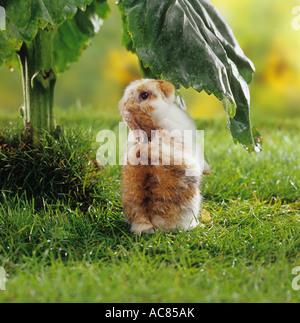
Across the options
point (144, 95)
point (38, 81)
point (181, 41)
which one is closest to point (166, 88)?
point (144, 95)

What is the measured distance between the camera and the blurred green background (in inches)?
205

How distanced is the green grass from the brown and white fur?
2.7 inches

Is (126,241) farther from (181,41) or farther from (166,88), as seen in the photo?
(181,41)

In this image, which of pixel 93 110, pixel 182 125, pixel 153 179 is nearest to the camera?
pixel 153 179

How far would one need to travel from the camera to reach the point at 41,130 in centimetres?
196

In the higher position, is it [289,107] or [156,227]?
[289,107]

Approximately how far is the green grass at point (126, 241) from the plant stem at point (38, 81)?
3.2 inches

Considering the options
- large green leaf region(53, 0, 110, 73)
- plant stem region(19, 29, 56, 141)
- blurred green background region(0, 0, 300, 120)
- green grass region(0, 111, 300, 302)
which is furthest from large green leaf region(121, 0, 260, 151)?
blurred green background region(0, 0, 300, 120)

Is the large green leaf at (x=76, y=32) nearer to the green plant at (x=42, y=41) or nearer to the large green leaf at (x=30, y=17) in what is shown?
the green plant at (x=42, y=41)

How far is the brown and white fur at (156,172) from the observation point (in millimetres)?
1554

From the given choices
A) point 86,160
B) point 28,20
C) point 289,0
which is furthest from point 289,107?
point 28,20

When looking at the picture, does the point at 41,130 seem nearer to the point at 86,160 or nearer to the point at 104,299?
the point at 86,160

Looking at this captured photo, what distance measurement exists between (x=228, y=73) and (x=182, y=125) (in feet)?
0.79

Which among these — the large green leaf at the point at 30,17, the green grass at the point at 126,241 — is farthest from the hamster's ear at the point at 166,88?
the green grass at the point at 126,241
